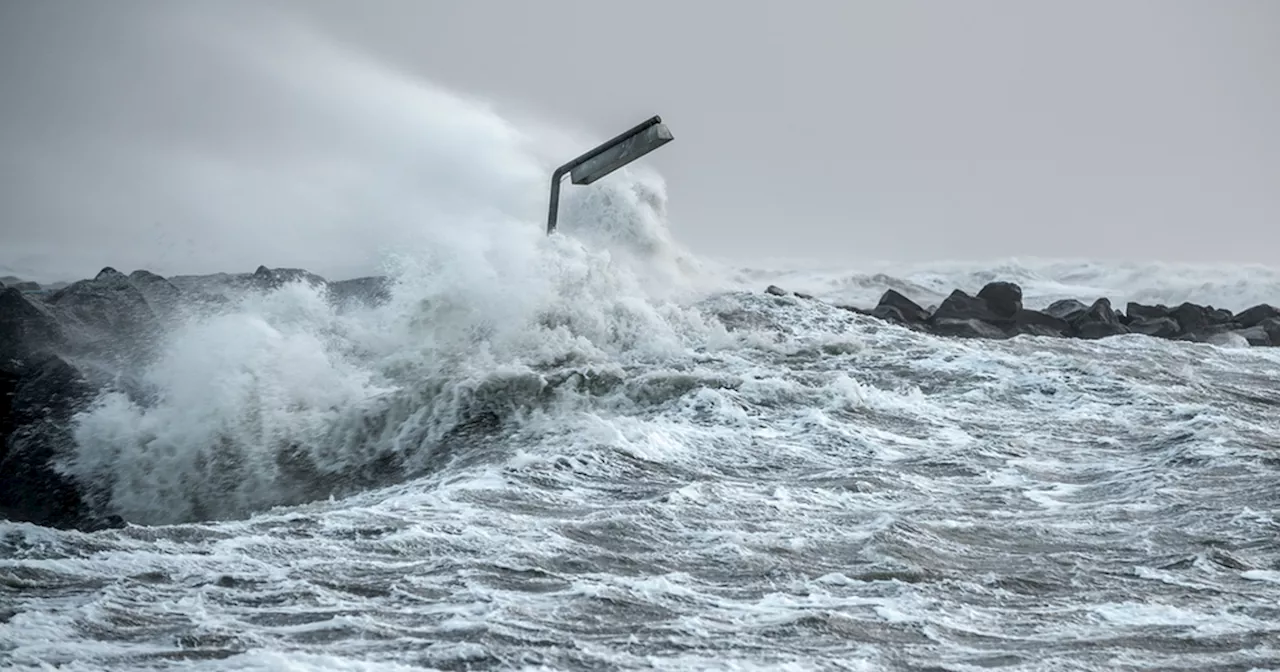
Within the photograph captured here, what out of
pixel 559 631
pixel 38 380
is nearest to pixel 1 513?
pixel 38 380

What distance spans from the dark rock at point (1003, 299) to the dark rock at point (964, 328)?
654mm

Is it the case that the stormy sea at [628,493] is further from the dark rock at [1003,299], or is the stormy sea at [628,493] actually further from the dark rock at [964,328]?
the dark rock at [1003,299]

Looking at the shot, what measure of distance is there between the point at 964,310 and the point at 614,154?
6238mm

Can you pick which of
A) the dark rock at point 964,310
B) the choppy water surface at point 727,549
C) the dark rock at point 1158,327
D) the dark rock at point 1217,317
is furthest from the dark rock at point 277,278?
the dark rock at point 1217,317

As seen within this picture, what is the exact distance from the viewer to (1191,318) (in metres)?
15.8

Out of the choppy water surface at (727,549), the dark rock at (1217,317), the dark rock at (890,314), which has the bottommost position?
the choppy water surface at (727,549)

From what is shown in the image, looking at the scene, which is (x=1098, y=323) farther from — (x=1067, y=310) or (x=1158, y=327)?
(x=1067, y=310)

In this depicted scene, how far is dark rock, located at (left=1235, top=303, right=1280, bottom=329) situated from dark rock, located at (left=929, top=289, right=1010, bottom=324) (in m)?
4.64

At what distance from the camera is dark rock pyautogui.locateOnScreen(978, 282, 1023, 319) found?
48.4 ft

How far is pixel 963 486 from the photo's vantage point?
6336 millimetres

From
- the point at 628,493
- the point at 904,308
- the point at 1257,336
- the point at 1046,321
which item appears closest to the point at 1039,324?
the point at 1046,321

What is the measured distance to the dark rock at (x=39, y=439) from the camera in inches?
292

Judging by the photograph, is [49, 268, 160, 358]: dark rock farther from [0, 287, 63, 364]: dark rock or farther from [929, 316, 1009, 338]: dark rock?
[929, 316, 1009, 338]: dark rock

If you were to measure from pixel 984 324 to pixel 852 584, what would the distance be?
10.2 metres
